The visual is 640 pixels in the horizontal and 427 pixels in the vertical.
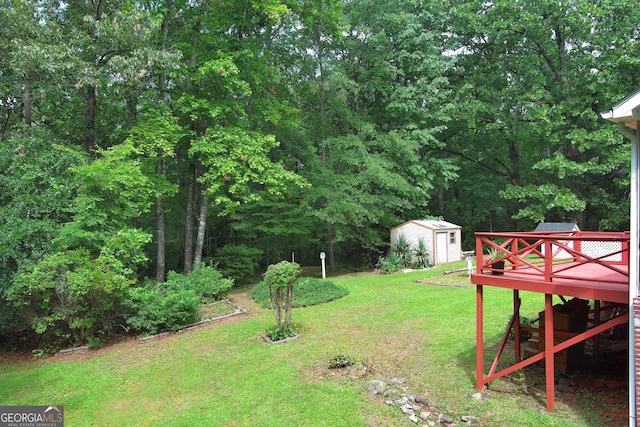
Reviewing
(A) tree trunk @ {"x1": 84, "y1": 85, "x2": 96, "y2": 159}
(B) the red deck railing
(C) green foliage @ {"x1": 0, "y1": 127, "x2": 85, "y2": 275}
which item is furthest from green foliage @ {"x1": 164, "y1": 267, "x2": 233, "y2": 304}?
(B) the red deck railing

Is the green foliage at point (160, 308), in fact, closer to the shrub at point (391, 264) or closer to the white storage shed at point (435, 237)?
the shrub at point (391, 264)

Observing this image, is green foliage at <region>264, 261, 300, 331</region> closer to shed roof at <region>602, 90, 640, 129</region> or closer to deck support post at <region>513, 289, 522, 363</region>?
deck support post at <region>513, 289, 522, 363</region>

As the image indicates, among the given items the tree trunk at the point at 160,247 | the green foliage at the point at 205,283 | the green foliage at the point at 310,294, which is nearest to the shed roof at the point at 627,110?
the green foliage at the point at 310,294

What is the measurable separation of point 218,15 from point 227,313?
11.4 metres

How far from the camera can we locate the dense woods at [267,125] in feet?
32.6

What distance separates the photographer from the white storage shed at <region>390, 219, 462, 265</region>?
17562 mm

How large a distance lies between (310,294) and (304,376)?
6172 millimetres

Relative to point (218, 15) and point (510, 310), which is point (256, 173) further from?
point (510, 310)

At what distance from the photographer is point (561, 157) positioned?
17.1 meters

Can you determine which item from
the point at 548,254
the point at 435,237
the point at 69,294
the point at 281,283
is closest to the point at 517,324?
the point at 548,254

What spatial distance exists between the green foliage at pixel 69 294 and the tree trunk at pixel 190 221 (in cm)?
565

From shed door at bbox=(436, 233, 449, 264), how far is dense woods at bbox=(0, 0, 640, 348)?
8.90 ft

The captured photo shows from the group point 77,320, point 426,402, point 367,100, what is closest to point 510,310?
point 426,402

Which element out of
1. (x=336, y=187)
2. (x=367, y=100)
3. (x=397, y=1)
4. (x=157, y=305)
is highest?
(x=397, y=1)
